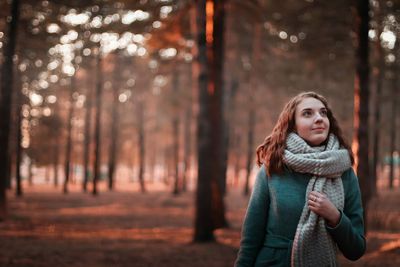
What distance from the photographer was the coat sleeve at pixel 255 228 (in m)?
2.65

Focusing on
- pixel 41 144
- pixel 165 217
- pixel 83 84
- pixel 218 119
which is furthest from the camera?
pixel 83 84

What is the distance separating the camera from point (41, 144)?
2816cm

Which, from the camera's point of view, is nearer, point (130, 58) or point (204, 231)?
point (204, 231)

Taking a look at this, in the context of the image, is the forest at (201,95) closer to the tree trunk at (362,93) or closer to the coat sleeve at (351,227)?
the tree trunk at (362,93)

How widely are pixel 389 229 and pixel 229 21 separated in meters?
10.2

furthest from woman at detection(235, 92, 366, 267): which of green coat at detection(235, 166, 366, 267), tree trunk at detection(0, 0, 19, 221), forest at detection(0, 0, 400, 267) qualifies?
tree trunk at detection(0, 0, 19, 221)

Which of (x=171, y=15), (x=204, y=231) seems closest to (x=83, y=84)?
(x=171, y=15)

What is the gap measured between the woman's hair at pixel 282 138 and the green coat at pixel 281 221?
8 cm

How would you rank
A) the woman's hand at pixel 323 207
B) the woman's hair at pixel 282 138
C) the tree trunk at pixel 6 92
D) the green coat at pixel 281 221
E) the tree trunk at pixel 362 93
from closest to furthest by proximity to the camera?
1. the woman's hand at pixel 323 207
2. the green coat at pixel 281 221
3. the woman's hair at pixel 282 138
4. the tree trunk at pixel 362 93
5. the tree trunk at pixel 6 92

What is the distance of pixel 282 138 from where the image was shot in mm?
2752

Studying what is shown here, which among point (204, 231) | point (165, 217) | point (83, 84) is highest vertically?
point (83, 84)

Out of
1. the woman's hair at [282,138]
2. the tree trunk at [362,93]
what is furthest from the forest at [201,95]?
the woman's hair at [282,138]

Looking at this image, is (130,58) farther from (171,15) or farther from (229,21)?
(171,15)

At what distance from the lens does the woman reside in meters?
2.49
